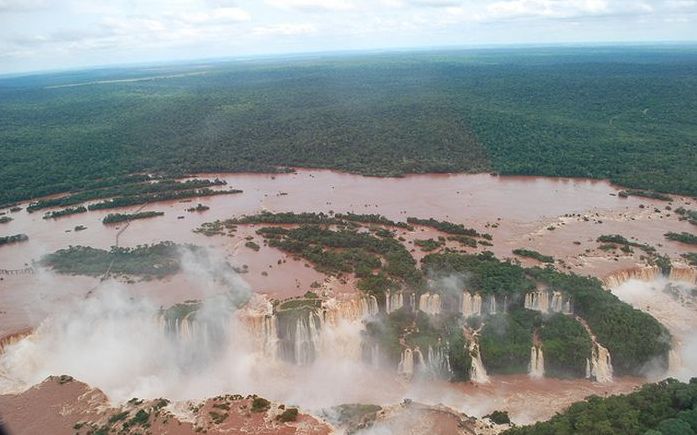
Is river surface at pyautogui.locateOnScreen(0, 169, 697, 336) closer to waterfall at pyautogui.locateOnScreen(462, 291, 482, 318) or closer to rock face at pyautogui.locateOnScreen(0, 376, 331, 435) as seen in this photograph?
waterfall at pyautogui.locateOnScreen(462, 291, 482, 318)

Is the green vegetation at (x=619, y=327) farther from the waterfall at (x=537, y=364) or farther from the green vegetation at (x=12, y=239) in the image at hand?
the green vegetation at (x=12, y=239)

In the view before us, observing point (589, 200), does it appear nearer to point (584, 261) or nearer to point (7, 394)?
point (584, 261)

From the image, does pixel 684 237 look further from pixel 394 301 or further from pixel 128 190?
pixel 128 190

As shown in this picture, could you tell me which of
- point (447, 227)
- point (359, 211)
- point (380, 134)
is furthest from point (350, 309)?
point (380, 134)

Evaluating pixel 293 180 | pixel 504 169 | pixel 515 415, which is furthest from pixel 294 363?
pixel 504 169

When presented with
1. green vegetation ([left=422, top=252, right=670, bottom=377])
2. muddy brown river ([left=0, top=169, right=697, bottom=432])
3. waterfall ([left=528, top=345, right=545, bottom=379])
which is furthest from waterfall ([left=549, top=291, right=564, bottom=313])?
muddy brown river ([left=0, top=169, right=697, bottom=432])

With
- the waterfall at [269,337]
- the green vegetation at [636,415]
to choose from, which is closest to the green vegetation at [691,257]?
the green vegetation at [636,415]
